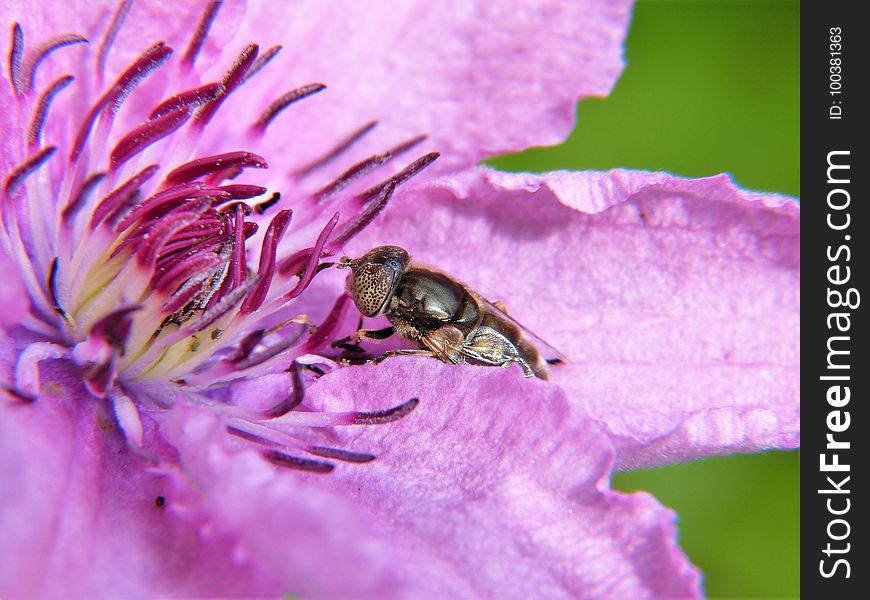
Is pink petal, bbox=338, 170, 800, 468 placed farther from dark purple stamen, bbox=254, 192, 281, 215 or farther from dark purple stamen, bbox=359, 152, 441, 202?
dark purple stamen, bbox=254, 192, 281, 215

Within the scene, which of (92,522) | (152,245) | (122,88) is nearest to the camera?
(92,522)

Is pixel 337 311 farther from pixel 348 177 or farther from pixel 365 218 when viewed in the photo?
pixel 348 177

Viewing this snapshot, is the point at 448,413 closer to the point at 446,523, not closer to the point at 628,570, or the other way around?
the point at 446,523

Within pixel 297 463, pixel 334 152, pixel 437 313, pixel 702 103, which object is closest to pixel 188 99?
pixel 334 152

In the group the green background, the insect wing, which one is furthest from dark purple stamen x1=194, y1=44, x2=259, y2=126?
the green background

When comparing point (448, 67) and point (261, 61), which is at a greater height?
point (448, 67)
